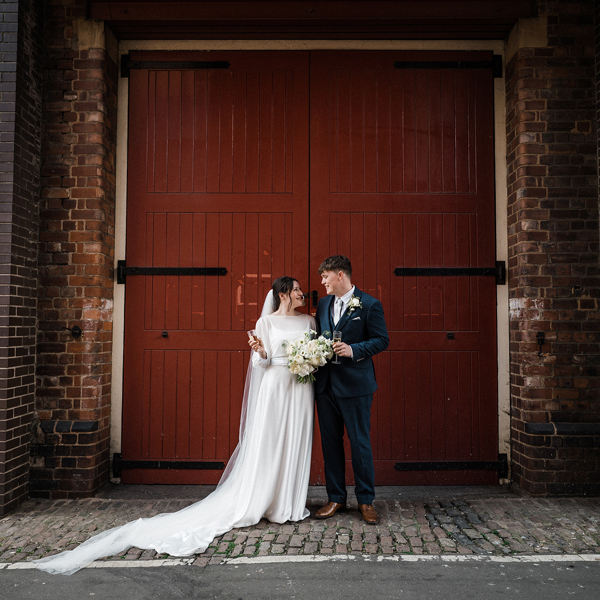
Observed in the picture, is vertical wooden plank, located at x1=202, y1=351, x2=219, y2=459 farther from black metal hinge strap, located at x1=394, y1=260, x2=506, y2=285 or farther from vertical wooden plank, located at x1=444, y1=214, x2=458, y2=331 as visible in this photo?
vertical wooden plank, located at x1=444, y1=214, x2=458, y2=331

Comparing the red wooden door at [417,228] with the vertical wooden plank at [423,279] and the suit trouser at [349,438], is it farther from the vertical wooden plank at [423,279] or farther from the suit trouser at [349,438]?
the suit trouser at [349,438]

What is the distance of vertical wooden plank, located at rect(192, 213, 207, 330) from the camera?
4812 millimetres

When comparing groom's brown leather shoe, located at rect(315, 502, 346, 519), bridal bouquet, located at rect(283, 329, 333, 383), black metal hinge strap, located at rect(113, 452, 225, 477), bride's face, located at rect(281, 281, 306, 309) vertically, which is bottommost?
groom's brown leather shoe, located at rect(315, 502, 346, 519)

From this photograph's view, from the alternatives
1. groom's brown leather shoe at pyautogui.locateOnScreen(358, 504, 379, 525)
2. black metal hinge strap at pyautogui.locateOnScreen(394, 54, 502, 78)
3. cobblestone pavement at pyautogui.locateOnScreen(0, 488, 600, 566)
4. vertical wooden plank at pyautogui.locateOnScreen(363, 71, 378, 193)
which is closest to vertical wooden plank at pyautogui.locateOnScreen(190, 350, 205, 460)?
cobblestone pavement at pyautogui.locateOnScreen(0, 488, 600, 566)

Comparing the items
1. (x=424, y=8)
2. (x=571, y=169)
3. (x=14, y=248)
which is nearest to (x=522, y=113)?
(x=571, y=169)

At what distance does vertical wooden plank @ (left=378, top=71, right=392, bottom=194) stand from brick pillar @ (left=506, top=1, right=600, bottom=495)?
1.20 metres

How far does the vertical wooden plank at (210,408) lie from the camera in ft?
15.6

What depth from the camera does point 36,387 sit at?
4508 millimetres

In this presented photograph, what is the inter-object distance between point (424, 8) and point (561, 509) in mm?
4612

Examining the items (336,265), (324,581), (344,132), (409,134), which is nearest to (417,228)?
(409,134)

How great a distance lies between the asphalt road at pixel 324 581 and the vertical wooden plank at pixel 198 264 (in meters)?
2.30

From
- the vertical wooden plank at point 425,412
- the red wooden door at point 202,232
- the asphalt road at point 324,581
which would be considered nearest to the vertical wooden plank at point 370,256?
the red wooden door at point 202,232

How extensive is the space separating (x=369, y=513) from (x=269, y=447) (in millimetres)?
918

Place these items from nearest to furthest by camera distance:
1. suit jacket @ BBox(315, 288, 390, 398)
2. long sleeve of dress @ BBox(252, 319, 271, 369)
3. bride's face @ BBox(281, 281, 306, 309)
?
suit jacket @ BBox(315, 288, 390, 398) < long sleeve of dress @ BBox(252, 319, 271, 369) < bride's face @ BBox(281, 281, 306, 309)
